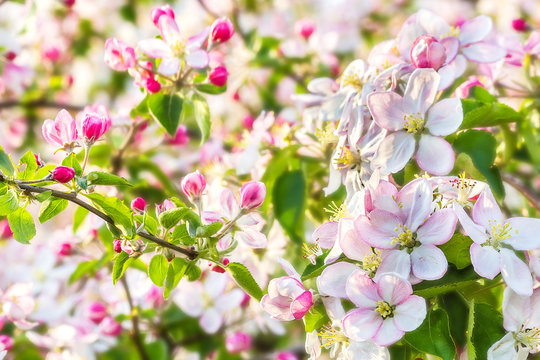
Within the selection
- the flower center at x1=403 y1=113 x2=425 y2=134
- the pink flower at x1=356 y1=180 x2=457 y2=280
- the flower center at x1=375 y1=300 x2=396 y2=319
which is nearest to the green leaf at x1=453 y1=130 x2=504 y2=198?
the flower center at x1=403 y1=113 x2=425 y2=134

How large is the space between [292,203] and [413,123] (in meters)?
0.38

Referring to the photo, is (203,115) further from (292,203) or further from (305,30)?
(305,30)

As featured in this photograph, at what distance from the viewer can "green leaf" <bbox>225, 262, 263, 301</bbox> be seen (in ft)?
3.40

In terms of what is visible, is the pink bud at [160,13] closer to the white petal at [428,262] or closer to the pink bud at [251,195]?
the pink bud at [251,195]

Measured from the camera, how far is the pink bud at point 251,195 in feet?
3.62

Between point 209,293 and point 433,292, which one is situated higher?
point 433,292

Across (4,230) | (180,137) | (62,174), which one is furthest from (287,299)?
(4,230)

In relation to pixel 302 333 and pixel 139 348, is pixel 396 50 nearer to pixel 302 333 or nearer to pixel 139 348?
pixel 139 348

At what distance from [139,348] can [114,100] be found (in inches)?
74.7

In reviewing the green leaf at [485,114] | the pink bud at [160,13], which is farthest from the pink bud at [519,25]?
the pink bud at [160,13]

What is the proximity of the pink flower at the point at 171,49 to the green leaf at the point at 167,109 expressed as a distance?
0.18 feet

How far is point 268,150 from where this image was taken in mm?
1459

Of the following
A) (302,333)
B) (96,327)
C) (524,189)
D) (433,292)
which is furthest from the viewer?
(302,333)

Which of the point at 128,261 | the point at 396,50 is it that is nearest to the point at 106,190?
the point at 128,261
